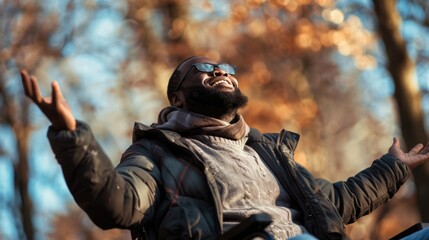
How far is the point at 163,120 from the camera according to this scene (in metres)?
5.80

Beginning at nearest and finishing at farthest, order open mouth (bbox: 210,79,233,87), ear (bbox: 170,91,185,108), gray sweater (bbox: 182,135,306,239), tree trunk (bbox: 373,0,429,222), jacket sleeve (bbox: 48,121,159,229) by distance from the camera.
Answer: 1. jacket sleeve (bbox: 48,121,159,229)
2. gray sweater (bbox: 182,135,306,239)
3. open mouth (bbox: 210,79,233,87)
4. ear (bbox: 170,91,185,108)
5. tree trunk (bbox: 373,0,429,222)

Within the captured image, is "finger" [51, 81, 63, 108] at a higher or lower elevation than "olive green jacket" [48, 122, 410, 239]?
higher

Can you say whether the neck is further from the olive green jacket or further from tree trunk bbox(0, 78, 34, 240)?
Answer: tree trunk bbox(0, 78, 34, 240)

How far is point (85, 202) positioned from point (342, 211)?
5.67 ft

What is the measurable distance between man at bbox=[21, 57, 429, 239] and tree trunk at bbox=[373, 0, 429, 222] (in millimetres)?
5127

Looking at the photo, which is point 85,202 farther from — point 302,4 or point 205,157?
point 302,4

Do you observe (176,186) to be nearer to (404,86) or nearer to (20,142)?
(404,86)

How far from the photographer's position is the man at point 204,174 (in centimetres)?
455

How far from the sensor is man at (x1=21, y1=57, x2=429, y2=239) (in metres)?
4.55

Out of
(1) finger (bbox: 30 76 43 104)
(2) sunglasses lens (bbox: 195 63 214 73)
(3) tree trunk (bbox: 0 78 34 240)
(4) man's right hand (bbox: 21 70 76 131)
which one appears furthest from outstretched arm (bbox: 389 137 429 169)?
(3) tree trunk (bbox: 0 78 34 240)

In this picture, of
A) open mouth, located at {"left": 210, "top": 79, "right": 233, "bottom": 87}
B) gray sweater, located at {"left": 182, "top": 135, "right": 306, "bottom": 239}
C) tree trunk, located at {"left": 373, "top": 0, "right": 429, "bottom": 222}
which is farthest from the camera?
tree trunk, located at {"left": 373, "top": 0, "right": 429, "bottom": 222}

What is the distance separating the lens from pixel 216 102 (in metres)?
5.65

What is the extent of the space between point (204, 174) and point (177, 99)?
38.3 inches

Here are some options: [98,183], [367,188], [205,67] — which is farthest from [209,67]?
[98,183]
